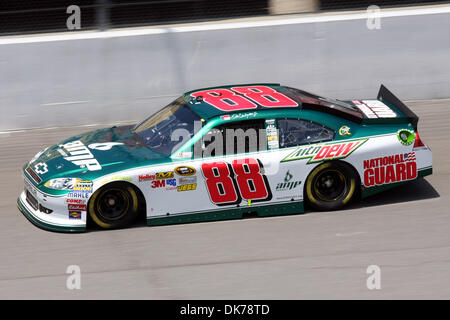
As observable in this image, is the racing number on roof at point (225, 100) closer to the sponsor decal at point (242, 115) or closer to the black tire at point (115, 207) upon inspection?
the sponsor decal at point (242, 115)

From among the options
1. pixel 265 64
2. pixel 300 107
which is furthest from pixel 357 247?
pixel 265 64

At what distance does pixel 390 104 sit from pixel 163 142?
9.59 ft

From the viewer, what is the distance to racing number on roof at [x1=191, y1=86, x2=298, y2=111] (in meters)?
7.96

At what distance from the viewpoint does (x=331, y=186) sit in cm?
804

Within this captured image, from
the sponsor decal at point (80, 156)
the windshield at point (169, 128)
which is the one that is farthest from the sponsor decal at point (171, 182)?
the sponsor decal at point (80, 156)

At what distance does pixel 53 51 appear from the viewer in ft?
36.7

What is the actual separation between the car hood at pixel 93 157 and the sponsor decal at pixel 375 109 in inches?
98.1

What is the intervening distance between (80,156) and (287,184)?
2.28 m

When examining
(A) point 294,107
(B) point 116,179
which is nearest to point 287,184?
(A) point 294,107

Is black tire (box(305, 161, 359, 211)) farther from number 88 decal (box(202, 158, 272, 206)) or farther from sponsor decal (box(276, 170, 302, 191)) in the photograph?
number 88 decal (box(202, 158, 272, 206))

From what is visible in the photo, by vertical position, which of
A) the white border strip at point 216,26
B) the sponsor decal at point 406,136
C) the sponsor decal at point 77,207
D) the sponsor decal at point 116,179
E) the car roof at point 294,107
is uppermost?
the white border strip at point 216,26

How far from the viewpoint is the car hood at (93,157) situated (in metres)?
7.52

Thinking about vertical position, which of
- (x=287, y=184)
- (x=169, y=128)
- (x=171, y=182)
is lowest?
(x=287, y=184)

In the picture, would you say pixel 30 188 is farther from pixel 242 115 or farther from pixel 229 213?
pixel 242 115
